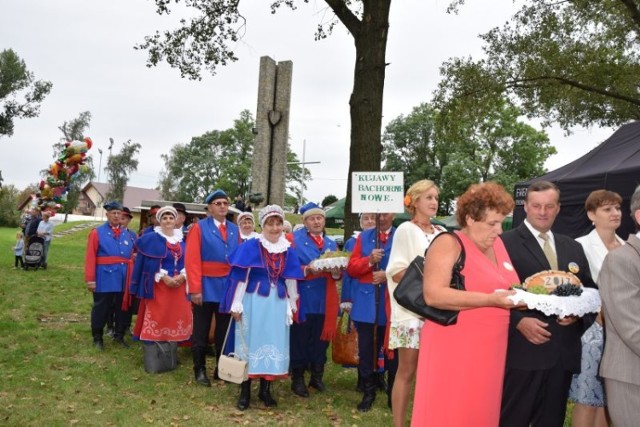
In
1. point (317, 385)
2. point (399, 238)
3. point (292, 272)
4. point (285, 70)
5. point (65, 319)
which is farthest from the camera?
point (65, 319)

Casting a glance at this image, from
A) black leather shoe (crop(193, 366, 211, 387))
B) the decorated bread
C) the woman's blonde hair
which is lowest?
black leather shoe (crop(193, 366, 211, 387))

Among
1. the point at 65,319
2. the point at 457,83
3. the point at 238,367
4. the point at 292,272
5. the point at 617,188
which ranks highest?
the point at 457,83

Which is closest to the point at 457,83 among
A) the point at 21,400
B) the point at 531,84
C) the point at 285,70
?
the point at 531,84

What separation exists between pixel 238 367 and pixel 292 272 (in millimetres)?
1044

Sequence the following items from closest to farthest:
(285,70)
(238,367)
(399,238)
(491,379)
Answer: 1. (491,379)
2. (399,238)
3. (238,367)
4. (285,70)

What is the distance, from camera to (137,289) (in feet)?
23.1

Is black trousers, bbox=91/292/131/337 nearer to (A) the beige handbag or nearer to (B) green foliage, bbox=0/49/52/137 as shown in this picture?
(A) the beige handbag

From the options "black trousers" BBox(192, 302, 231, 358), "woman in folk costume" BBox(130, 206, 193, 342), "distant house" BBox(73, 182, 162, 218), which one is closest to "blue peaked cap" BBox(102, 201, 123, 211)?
"woman in folk costume" BBox(130, 206, 193, 342)

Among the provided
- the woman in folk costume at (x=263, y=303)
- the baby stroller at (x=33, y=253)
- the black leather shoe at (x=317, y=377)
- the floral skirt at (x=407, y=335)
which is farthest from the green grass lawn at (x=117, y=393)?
the baby stroller at (x=33, y=253)

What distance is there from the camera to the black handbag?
2.61 meters

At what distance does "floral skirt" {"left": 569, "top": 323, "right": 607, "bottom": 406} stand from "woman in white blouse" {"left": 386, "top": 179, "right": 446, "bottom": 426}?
1.16 m

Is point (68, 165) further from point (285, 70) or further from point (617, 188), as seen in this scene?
point (617, 188)

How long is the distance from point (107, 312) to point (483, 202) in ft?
21.4

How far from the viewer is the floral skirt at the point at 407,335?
4.30 metres
